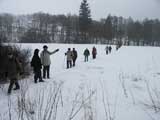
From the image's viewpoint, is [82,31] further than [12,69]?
Yes

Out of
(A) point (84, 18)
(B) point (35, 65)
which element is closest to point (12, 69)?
(B) point (35, 65)

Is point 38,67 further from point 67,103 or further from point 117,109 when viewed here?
point 117,109

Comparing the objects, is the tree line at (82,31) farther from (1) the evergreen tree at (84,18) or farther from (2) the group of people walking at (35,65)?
(2) the group of people walking at (35,65)

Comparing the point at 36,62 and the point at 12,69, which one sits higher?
the point at 36,62

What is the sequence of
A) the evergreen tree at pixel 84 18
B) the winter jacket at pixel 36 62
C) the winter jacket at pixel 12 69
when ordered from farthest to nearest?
the evergreen tree at pixel 84 18, the winter jacket at pixel 36 62, the winter jacket at pixel 12 69

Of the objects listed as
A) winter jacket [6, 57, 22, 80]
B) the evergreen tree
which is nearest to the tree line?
the evergreen tree

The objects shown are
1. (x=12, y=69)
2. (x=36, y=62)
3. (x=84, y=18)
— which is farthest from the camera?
(x=84, y=18)

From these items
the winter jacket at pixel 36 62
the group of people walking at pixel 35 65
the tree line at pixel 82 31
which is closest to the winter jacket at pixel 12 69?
the group of people walking at pixel 35 65

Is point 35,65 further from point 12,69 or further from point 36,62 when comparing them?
point 12,69

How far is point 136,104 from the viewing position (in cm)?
617

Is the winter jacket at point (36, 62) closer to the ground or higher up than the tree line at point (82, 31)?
closer to the ground

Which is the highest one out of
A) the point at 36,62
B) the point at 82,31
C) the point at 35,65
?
the point at 82,31

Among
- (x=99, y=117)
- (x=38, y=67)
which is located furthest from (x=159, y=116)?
(x=38, y=67)

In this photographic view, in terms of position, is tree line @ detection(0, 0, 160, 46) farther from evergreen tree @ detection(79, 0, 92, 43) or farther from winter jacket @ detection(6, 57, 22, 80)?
winter jacket @ detection(6, 57, 22, 80)
